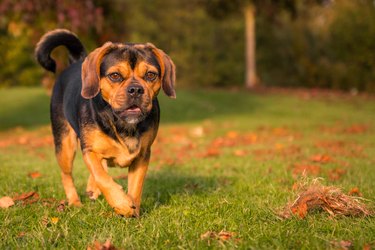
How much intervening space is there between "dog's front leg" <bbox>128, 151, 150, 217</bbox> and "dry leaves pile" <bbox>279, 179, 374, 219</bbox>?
126cm

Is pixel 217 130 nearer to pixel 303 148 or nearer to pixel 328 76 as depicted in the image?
pixel 303 148

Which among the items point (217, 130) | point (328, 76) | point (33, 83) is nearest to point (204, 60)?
point (328, 76)

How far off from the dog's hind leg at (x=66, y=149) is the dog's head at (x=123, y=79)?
119cm

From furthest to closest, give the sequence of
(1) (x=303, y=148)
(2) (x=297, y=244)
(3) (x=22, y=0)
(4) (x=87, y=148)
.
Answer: (3) (x=22, y=0), (1) (x=303, y=148), (4) (x=87, y=148), (2) (x=297, y=244)

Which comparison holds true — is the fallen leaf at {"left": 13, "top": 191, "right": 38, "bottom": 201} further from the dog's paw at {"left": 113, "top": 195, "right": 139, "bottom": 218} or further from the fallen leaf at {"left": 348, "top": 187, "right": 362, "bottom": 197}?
the fallen leaf at {"left": 348, "top": 187, "right": 362, "bottom": 197}

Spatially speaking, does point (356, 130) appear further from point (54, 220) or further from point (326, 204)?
point (54, 220)

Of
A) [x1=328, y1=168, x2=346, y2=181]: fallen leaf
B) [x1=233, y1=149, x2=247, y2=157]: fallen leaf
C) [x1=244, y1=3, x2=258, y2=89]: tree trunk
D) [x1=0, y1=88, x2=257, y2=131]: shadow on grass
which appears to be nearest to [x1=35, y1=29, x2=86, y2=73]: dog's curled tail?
[x1=328, y1=168, x2=346, y2=181]: fallen leaf

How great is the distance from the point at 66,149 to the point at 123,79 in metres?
1.48

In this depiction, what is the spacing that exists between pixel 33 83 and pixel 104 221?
86.9ft

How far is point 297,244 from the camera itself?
3.57 m

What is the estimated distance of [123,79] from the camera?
457cm

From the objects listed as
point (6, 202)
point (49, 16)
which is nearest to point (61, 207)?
point (6, 202)

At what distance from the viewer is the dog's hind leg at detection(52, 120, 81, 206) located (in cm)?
559

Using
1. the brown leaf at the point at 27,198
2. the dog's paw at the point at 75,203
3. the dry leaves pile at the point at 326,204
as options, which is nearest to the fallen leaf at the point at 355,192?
the dry leaves pile at the point at 326,204
